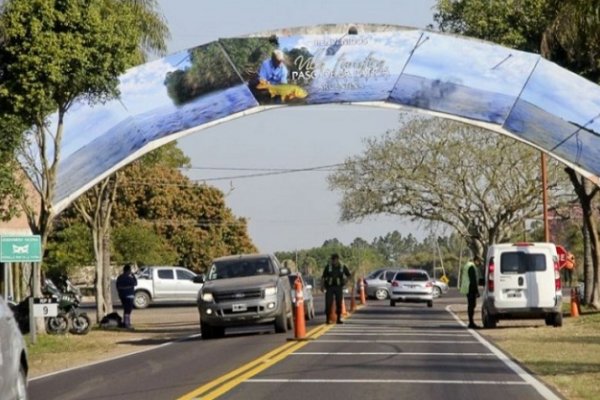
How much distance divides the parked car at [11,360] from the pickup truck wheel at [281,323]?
1568 centimetres

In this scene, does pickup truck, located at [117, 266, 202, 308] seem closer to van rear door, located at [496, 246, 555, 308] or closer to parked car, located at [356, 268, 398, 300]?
parked car, located at [356, 268, 398, 300]

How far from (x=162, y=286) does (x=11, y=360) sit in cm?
4287

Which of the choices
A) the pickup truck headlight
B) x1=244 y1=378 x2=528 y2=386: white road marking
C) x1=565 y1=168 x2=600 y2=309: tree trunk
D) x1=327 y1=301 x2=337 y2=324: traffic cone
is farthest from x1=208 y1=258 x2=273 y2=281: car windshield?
x1=565 y1=168 x2=600 y2=309: tree trunk

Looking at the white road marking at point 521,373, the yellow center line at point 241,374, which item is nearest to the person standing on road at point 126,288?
the yellow center line at point 241,374

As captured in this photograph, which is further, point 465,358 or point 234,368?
point 465,358

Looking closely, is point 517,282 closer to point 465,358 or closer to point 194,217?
point 465,358

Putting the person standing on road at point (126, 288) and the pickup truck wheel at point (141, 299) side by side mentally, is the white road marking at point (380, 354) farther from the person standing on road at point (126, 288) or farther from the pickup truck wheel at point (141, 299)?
the pickup truck wheel at point (141, 299)

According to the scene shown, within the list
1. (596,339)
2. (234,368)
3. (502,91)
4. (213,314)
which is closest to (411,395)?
(234,368)

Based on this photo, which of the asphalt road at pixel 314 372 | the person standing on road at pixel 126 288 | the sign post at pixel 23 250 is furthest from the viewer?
the person standing on road at pixel 126 288

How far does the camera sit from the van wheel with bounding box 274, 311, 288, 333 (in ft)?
93.6

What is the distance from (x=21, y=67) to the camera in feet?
90.1

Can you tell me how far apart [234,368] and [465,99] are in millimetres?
18346

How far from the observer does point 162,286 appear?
5484cm

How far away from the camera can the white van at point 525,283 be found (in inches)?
1228
